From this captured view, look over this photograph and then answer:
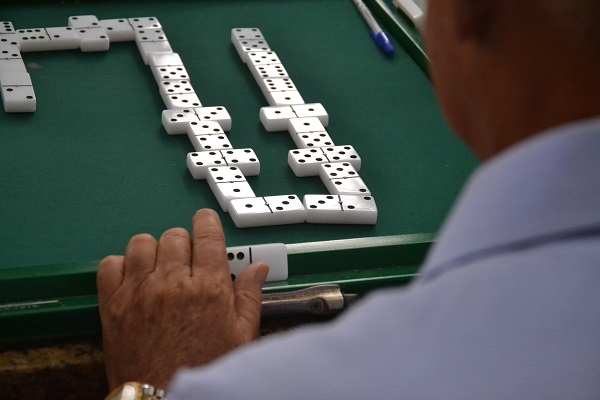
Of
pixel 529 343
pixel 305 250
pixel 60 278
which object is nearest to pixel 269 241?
pixel 305 250

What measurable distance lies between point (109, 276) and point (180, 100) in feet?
2.64

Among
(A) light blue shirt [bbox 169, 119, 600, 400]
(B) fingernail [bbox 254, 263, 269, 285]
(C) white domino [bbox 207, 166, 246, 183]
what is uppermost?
(A) light blue shirt [bbox 169, 119, 600, 400]

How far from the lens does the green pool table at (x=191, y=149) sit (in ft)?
6.12

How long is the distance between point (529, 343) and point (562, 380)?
0.04 meters

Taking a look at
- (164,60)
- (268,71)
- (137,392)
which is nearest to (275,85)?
(268,71)

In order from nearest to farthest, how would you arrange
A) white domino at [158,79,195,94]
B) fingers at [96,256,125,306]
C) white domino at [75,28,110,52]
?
fingers at [96,256,125,306]
white domino at [158,79,195,94]
white domino at [75,28,110,52]

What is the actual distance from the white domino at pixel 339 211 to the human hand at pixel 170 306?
27 centimetres

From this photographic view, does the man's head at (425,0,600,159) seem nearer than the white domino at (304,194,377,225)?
Yes

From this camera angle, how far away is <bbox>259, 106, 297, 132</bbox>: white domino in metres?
2.38

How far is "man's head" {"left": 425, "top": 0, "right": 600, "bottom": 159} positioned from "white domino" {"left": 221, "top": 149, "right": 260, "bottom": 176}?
1.14m

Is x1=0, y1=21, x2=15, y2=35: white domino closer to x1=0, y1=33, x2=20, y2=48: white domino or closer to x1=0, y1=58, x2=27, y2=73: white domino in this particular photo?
x1=0, y1=33, x2=20, y2=48: white domino

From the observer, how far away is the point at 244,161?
2178mm

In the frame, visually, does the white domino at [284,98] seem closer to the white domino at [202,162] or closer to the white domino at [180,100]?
the white domino at [180,100]

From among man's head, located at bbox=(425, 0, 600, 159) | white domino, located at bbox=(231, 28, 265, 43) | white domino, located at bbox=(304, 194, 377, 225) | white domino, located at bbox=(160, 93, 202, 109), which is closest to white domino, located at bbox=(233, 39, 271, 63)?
white domino, located at bbox=(231, 28, 265, 43)
